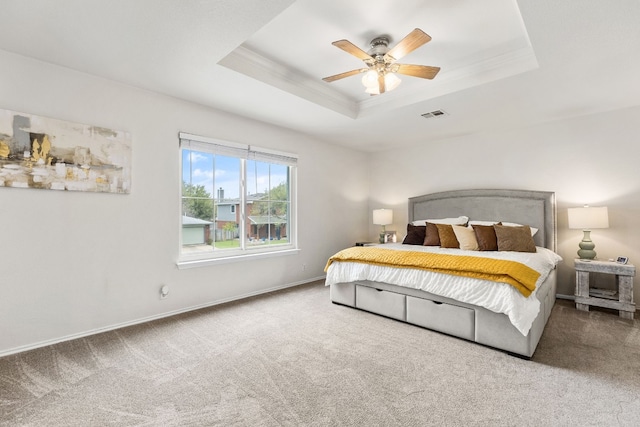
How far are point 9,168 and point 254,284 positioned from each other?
105 inches

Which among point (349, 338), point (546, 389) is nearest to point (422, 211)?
point (349, 338)

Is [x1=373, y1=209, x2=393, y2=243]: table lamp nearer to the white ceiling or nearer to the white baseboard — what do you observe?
the white ceiling

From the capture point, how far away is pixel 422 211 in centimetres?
510

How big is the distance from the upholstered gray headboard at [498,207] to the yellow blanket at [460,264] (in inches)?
73.4

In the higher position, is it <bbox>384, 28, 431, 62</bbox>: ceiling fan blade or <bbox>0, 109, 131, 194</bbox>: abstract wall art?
<bbox>384, 28, 431, 62</bbox>: ceiling fan blade

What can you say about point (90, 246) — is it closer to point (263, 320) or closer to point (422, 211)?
point (263, 320)

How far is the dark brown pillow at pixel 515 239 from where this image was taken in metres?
3.52

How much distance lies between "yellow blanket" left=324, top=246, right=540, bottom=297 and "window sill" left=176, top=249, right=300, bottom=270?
1159 mm

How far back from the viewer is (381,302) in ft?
10.4

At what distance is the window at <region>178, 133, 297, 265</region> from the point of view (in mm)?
3510

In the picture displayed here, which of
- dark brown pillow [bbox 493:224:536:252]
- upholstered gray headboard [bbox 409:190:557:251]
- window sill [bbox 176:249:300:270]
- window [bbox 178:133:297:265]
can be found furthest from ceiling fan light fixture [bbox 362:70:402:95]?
upholstered gray headboard [bbox 409:190:557:251]

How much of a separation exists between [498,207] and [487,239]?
1000 millimetres

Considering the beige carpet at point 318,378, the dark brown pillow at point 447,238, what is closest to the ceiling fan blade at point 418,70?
the dark brown pillow at point 447,238

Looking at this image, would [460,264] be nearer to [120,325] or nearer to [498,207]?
[498,207]
